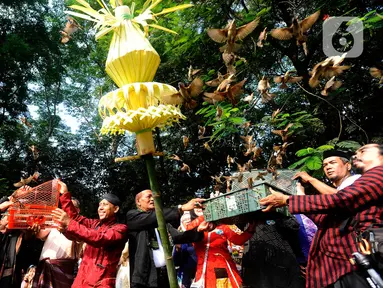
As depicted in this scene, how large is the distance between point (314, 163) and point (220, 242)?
2.05 metres

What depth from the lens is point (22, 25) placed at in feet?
40.5

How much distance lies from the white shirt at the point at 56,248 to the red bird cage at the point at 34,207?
1148mm

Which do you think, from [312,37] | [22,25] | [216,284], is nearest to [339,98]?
[312,37]

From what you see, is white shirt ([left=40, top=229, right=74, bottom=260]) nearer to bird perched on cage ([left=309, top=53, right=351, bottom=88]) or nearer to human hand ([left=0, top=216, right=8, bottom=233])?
human hand ([left=0, top=216, right=8, bottom=233])

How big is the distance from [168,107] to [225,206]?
1428 millimetres

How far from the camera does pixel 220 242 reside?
4133 mm

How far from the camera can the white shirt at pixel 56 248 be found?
4254 millimetres

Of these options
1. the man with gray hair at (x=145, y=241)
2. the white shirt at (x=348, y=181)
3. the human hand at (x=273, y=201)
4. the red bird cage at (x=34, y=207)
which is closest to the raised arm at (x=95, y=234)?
the man with gray hair at (x=145, y=241)

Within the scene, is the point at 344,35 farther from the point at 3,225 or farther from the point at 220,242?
the point at 3,225

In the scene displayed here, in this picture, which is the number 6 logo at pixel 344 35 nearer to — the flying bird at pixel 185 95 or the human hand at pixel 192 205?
the human hand at pixel 192 205

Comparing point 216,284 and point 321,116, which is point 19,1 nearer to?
point 321,116

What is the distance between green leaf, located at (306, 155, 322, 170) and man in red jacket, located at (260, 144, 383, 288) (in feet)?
8.69

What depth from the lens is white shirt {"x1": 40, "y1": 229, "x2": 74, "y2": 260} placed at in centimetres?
425

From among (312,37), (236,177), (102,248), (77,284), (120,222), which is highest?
(312,37)
